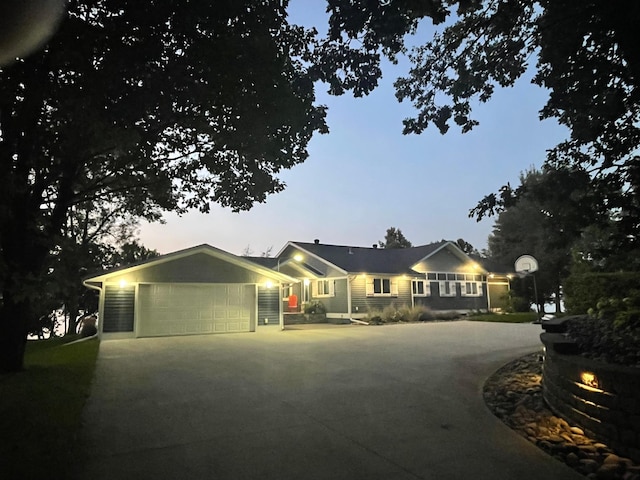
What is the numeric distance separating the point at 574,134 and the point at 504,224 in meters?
35.4

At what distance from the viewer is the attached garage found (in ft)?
51.4

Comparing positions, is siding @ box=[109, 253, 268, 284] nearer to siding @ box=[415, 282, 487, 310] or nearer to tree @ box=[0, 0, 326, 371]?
tree @ box=[0, 0, 326, 371]

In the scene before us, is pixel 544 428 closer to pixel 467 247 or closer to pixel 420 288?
pixel 420 288

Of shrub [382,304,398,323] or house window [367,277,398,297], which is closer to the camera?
shrub [382,304,398,323]

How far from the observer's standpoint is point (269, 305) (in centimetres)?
1828

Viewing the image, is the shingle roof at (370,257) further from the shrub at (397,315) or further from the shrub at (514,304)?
the shrub at (514,304)

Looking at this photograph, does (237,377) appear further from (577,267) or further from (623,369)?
(577,267)

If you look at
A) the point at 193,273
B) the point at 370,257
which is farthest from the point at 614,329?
the point at 370,257

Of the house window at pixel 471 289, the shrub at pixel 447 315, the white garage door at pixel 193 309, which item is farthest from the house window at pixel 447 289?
the white garage door at pixel 193 309

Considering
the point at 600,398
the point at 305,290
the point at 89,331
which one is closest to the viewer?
the point at 600,398

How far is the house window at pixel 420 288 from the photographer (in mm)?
26047

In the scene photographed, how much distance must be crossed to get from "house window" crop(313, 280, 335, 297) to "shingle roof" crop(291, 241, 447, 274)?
55.9 inches

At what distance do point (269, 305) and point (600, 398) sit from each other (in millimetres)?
15100

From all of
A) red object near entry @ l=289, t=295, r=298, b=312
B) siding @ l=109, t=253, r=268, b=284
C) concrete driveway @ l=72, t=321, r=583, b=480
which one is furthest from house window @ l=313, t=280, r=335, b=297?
concrete driveway @ l=72, t=321, r=583, b=480
